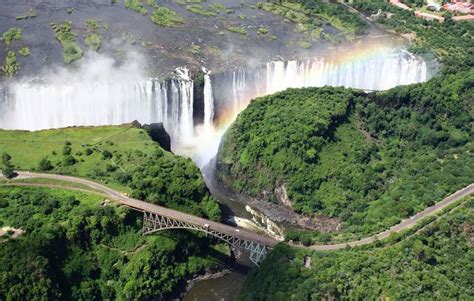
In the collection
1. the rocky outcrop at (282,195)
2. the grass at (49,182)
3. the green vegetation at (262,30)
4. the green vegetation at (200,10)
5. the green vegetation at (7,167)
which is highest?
the green vegetation at (200,10)

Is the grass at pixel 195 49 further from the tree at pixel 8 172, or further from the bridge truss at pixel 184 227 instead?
the bridge truss at pixel 184 227

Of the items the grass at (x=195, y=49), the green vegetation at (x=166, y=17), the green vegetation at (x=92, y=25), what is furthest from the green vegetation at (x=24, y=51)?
the grass at (x=195, y=49)

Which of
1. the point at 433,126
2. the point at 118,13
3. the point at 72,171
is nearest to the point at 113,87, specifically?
the point at 72,171

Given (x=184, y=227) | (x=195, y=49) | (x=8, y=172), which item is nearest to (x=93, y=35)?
(x=195, y=49)

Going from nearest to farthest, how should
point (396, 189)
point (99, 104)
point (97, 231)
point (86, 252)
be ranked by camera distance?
1. point (86, 252)
2. point (97, 231)
3. point (396, 189)
4. point (99, 104)

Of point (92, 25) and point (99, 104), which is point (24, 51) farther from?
point (99, 104)

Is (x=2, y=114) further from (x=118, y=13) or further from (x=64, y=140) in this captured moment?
(x=118, y=13)

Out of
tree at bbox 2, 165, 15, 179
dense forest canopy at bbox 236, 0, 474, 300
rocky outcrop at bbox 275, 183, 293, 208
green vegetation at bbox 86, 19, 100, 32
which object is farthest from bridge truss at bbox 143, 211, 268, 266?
green vegetation at bbox 86, 19, 100, 32
